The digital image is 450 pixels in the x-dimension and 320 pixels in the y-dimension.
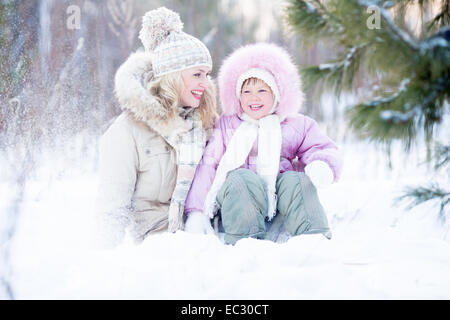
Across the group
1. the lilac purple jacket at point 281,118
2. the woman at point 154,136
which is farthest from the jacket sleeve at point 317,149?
the woman at point 154,136

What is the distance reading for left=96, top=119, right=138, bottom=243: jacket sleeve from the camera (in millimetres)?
1947

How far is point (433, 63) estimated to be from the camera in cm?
170

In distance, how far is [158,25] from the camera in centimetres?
218

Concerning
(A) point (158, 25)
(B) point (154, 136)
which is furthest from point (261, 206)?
(A) point (158, 25)

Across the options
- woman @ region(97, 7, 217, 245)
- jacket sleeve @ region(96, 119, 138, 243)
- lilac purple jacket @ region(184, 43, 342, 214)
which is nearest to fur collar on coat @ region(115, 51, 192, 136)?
woman @ region(97, 7, 217, 245)

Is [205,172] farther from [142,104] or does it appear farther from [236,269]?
[236,269]

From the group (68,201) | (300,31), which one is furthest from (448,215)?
(68,201)

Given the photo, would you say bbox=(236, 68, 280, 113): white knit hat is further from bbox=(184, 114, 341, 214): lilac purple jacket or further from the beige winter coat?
the beige winter coat

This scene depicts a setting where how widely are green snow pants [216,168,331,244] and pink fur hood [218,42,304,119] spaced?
417 mm

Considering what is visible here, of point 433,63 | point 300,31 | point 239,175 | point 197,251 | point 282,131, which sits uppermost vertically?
point 300,31

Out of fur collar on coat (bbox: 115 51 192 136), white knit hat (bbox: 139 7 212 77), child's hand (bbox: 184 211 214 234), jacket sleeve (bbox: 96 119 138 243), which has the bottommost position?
child's hand (bbox: 184 211 214 234)

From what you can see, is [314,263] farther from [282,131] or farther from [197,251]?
[282,131]

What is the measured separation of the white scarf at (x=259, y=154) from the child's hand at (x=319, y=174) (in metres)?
0.18
